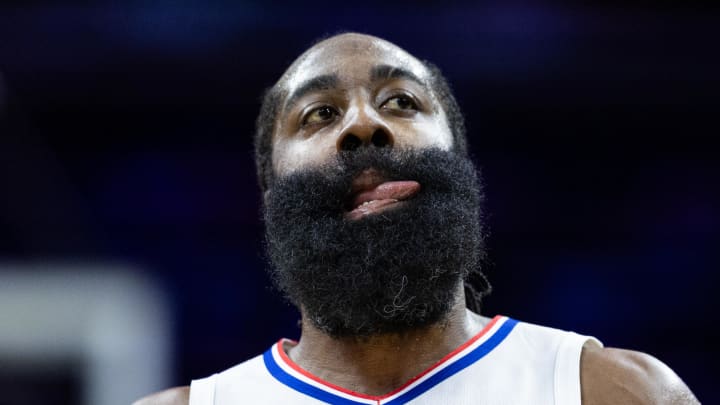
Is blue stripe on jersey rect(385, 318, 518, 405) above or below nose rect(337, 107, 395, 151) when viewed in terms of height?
below

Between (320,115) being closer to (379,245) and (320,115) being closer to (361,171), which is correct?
(361,171)

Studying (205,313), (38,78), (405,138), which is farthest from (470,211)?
(38,78)

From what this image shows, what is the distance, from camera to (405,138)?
1952mm

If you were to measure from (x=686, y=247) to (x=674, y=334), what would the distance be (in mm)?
504

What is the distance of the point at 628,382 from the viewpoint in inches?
66.1

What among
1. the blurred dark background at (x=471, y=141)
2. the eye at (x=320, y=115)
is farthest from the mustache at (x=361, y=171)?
the blurred dark background at (x=471, y=141)

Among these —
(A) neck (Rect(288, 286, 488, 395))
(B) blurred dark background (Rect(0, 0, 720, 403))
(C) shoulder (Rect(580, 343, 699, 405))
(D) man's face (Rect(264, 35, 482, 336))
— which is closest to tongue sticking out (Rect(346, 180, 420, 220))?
(D) man's face (Rect(264, 35, 482, 336))

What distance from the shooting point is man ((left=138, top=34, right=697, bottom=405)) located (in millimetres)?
1746

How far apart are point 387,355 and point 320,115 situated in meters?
0.56

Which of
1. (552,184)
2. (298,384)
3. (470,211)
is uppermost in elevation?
(552,184)

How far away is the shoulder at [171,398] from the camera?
6.16ft

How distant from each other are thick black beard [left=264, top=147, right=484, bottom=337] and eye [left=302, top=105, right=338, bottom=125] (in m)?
0.15

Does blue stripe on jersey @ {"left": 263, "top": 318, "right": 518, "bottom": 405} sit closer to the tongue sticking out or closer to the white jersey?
the white jersey

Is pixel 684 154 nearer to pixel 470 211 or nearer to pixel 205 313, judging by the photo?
pixel 205 313
